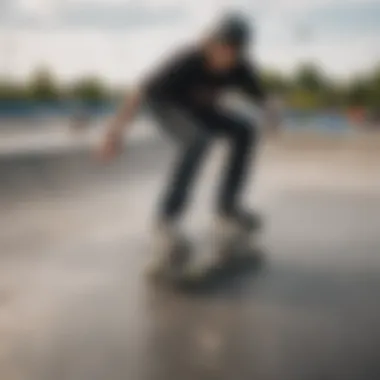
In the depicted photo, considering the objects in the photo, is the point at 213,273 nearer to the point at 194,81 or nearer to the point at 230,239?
the point at 230,239

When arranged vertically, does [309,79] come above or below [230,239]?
above

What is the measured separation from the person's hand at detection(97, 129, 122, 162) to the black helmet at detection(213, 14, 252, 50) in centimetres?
19

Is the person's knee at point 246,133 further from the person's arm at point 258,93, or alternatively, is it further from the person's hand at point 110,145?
the person's hand at point 110,145

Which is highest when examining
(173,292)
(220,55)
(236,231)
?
(220,55)

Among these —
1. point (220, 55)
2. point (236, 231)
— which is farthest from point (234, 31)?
point (236, 231)

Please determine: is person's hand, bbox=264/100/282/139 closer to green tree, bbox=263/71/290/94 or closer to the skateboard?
green tree, bbox=263/71/290/94

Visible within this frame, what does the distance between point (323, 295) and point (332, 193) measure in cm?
15

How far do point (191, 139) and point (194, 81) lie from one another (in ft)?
0.26

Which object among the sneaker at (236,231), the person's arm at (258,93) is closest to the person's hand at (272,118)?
the person's arm at (258,93)

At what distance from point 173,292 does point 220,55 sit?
1.12 feet

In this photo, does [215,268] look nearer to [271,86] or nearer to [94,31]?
[271,86]

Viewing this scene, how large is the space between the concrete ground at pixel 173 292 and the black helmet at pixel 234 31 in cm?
15

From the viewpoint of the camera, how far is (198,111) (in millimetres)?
900

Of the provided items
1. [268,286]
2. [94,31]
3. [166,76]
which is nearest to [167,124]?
[166,76]
